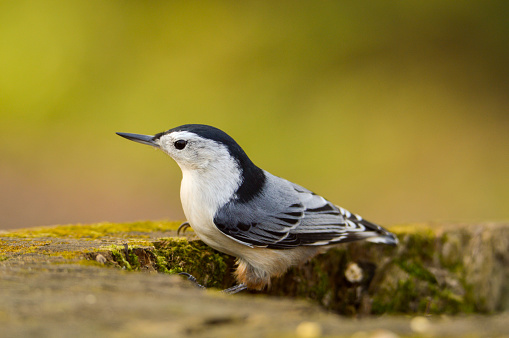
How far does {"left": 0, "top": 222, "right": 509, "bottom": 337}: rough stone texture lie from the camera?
1291 mm

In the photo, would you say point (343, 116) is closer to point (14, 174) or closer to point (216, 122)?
point (216, 122)

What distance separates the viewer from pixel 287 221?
3.07 m

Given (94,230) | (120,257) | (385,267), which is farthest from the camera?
(385,267)

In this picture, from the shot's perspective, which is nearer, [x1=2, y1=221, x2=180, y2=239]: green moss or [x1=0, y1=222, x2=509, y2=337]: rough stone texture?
[x1=0, y1=222, x2=509, y2=337]: rough stone texture

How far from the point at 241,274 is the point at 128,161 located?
541cm

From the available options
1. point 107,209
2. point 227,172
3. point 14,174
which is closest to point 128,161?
point 107,209

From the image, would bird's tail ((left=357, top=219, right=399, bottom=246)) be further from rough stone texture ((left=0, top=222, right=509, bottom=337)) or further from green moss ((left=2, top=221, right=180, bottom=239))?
green moss ((left=2, top=221, right=180, bottom=239))

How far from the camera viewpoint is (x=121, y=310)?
1370 mm

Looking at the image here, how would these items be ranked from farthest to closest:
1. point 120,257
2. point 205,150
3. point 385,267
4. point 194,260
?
point 385,267 < point 205,150 < point 194,260 < point 120,257

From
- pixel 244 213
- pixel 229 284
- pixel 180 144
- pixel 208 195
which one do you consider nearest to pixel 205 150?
pixel 180 144

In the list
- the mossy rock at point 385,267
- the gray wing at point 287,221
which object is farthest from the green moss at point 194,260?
the gray wing at point 287,221

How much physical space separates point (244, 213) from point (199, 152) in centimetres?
46

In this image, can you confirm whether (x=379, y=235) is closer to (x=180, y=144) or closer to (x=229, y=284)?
(x=229, y=284)

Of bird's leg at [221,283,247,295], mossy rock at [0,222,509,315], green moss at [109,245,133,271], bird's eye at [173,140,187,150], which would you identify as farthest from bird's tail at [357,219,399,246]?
green moss at [109,245,133,271]
